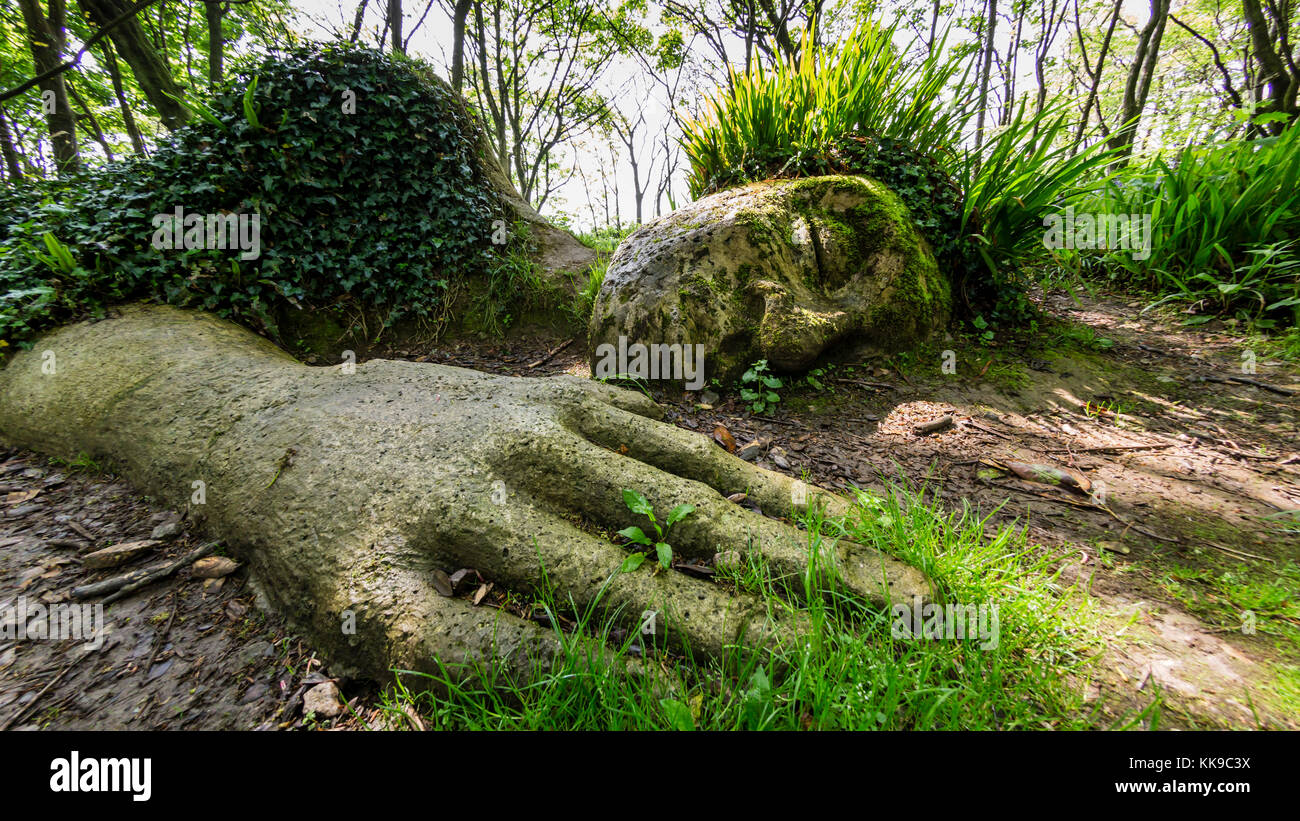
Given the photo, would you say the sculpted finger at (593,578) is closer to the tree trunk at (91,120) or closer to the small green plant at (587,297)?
the small green plant at (587,297)

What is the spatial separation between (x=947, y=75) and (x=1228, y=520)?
11.9 feet

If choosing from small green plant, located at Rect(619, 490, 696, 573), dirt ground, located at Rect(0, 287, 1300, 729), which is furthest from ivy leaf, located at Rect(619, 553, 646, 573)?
dirt ground, located at Rect(0, 287, 1300, 729)

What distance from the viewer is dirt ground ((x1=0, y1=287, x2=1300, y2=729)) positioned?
1279 millimetres

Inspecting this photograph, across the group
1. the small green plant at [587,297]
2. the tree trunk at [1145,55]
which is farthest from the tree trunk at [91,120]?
the tree trunk at [1145,55]

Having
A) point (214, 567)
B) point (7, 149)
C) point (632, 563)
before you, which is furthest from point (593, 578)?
point (7, 149)

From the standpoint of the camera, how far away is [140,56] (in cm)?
600

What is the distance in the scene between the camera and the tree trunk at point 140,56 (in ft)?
19.1

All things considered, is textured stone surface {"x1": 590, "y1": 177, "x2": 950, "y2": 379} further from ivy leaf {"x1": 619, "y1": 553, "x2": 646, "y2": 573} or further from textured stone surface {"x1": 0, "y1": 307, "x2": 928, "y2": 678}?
ivy leaf {"x1": 619, "y1": 553, "x2": 646, "y2": 573}

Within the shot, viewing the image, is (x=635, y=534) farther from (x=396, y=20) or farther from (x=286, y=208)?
(x=396, y=20)

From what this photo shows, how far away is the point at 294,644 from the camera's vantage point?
149cm

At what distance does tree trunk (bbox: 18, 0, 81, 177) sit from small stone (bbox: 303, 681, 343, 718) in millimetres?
8195
